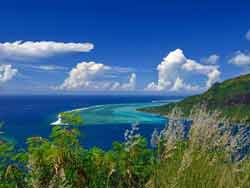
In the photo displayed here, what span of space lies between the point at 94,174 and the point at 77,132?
2.10ft

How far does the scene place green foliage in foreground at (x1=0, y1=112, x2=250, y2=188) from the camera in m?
4.43

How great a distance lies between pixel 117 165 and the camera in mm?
5016

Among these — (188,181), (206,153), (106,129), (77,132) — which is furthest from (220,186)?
(106,129)

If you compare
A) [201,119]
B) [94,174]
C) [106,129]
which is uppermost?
[201,119]

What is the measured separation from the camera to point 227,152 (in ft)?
16.6

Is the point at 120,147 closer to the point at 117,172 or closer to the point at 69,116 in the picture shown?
the point at 117,172

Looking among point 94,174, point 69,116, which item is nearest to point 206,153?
point 94,174

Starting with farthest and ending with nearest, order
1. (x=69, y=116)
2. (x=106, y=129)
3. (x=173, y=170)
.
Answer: (x=106, y=129) → (x=69, y=116) → (x=173, y=170)

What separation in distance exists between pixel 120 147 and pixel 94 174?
0.55 meters

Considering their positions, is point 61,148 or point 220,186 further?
point 61,148

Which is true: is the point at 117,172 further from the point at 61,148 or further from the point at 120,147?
the point at 61,148

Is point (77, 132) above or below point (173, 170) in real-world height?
above

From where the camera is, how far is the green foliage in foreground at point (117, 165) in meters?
4.43

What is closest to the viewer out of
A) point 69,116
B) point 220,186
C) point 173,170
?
point 220,186
